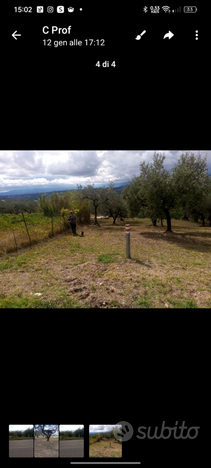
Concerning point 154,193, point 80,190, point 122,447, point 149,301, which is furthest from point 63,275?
point 80,190

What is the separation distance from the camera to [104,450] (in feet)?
4.45

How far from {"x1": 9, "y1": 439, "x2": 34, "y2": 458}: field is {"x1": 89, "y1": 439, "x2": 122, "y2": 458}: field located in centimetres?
49

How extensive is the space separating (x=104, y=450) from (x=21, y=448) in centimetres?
68

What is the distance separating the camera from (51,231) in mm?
10969

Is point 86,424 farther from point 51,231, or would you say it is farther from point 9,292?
point 51,231

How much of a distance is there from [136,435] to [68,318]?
1129 mm

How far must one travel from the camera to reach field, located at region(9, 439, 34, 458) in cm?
134
